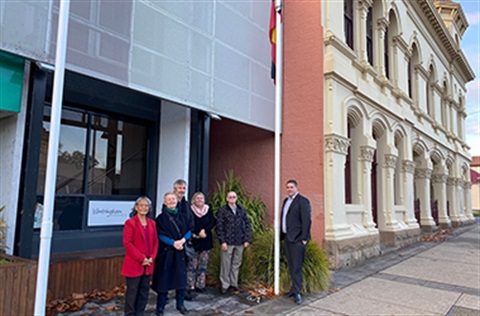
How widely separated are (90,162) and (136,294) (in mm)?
4253

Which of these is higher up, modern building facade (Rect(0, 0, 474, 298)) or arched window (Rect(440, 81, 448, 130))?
arched window (Rect(440, 81, 448, 130))

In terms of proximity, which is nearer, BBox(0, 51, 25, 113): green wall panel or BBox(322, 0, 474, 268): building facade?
BBox(0, 51, 25, 113): green wall panel

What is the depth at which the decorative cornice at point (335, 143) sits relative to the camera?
915cm

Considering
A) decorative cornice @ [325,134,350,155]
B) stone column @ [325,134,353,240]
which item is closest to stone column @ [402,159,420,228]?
stone column @ [325,134,353,240]

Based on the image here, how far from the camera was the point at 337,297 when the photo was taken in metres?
6.46

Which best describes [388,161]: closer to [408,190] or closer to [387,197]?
[387,197]

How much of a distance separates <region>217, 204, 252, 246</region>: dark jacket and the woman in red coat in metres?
1.80

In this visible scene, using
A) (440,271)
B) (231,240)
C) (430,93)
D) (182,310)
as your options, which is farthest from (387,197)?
(430,93)

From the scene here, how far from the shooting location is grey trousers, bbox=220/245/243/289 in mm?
6406

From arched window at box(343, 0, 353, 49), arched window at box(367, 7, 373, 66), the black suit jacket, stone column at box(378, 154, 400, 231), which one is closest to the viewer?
the black suit jacket

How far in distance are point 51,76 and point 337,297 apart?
645 cm

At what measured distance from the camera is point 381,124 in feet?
40.2

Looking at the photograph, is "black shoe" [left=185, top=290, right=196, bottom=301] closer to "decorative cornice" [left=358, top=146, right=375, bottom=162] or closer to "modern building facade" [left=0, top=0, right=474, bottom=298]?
"modern building facade" [left=0, top=0, right=474, bottom=298]

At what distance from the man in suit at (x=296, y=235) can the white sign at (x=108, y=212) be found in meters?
3.96
